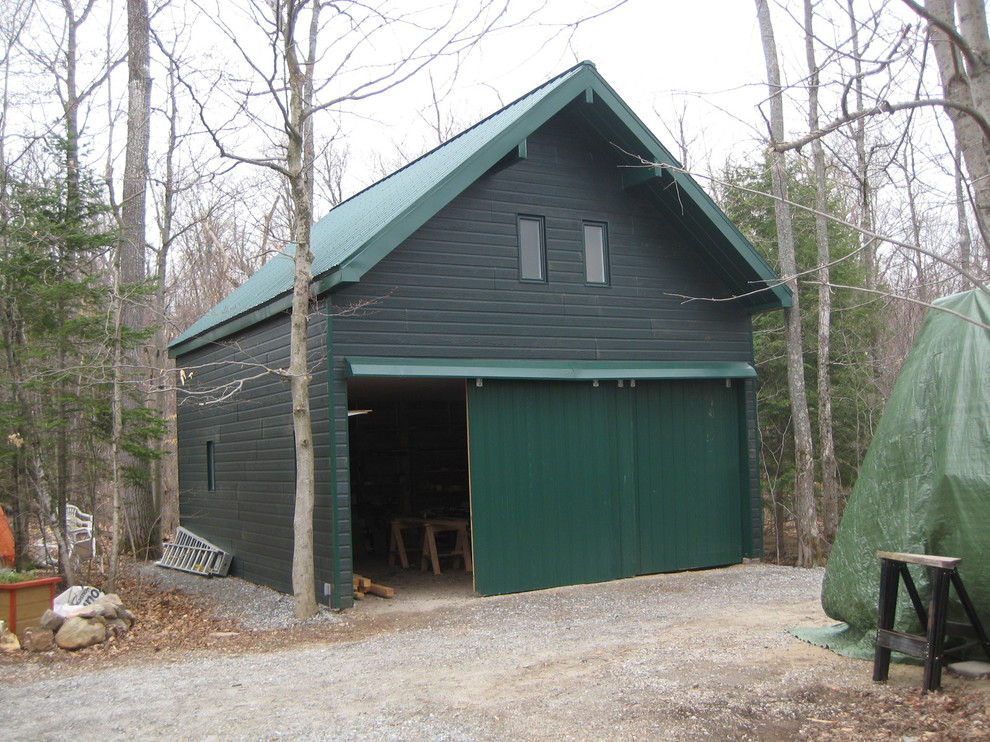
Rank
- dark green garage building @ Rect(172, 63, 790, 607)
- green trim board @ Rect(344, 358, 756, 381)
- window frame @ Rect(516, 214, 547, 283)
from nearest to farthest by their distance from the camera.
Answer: green trim board @ Rect(344, 358, 756, 381), dark green garage building @ Rect(172, 63, 790, 607), window frame @ Rect(516, 214, 547, 283)

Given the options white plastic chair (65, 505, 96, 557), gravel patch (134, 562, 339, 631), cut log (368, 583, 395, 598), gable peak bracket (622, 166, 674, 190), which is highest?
gable peak bracket (622, 166, 674, 190)

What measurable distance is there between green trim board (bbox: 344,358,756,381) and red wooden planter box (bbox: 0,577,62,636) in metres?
3.62

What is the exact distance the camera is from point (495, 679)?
6.76 metres

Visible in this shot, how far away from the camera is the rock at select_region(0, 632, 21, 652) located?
7.97 m

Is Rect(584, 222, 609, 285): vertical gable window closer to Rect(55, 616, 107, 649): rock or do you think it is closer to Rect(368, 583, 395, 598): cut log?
Rect(368, 583, 395, 598): cut log

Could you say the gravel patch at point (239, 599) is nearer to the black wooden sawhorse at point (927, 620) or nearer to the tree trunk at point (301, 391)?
the tree trunk at point (301, 391)

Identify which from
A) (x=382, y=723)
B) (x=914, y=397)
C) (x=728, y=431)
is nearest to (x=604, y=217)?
(x=728, y=431)

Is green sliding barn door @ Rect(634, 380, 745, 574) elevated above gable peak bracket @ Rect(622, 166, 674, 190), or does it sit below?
below

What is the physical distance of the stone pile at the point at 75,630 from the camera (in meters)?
8.12

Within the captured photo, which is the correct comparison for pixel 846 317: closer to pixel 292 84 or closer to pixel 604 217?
pixel 604 217

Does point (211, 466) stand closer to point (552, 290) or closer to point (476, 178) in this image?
point (552, 290)

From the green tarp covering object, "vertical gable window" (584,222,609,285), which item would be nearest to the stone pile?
the green tarp covering object

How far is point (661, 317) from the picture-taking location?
11945 mm

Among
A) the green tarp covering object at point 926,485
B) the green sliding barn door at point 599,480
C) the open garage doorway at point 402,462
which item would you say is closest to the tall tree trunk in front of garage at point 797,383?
the green sliding barn door at point 599,480
